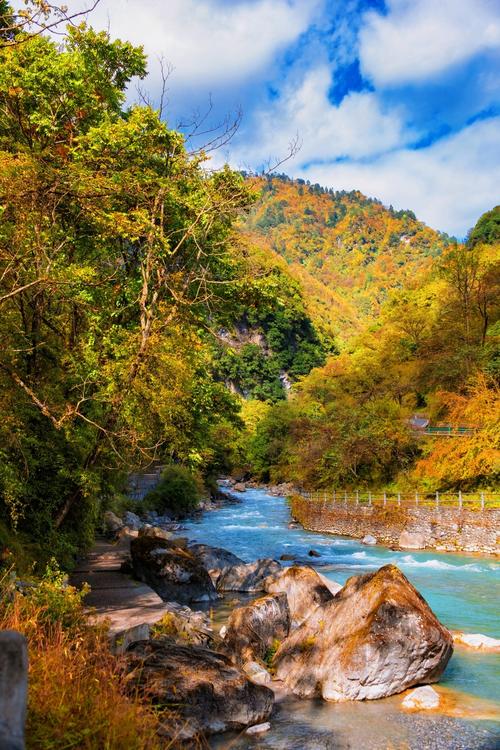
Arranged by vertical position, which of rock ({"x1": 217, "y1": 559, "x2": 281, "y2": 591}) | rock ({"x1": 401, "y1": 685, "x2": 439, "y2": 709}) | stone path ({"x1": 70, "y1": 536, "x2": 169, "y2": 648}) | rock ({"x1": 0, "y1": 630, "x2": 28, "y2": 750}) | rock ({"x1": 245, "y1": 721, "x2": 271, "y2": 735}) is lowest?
rock ({"x1": 217, "y1": 559, "x2": 281, "y2": 591})

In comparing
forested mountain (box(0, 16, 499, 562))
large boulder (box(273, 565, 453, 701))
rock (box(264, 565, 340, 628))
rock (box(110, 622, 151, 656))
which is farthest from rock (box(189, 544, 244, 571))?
rock (box(110, 622, 151, 656))

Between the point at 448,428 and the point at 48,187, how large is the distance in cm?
2795

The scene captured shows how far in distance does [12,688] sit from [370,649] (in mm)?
7419

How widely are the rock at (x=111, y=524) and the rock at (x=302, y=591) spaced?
40.2 feet

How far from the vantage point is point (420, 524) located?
1034 inches

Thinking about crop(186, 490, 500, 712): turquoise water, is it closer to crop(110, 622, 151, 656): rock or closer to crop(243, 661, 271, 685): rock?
crop(243, 661, 271, 685): rock

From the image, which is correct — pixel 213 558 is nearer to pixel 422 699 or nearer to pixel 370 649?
pixel 370 649

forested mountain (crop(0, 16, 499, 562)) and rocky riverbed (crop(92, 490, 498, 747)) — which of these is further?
forested mountain (crop(0, 16, 499, 562))

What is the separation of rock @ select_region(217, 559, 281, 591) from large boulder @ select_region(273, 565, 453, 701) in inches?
277

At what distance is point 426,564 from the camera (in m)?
21.2

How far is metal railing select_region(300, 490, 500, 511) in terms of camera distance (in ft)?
82.6

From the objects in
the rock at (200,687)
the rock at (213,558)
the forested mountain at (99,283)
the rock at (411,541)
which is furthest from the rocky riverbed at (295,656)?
the rock at (411,541)

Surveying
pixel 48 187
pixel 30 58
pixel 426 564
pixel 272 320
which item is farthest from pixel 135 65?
pixel 272 320

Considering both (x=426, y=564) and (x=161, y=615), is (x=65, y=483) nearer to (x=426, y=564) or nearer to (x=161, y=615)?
(x=161, y=615)
